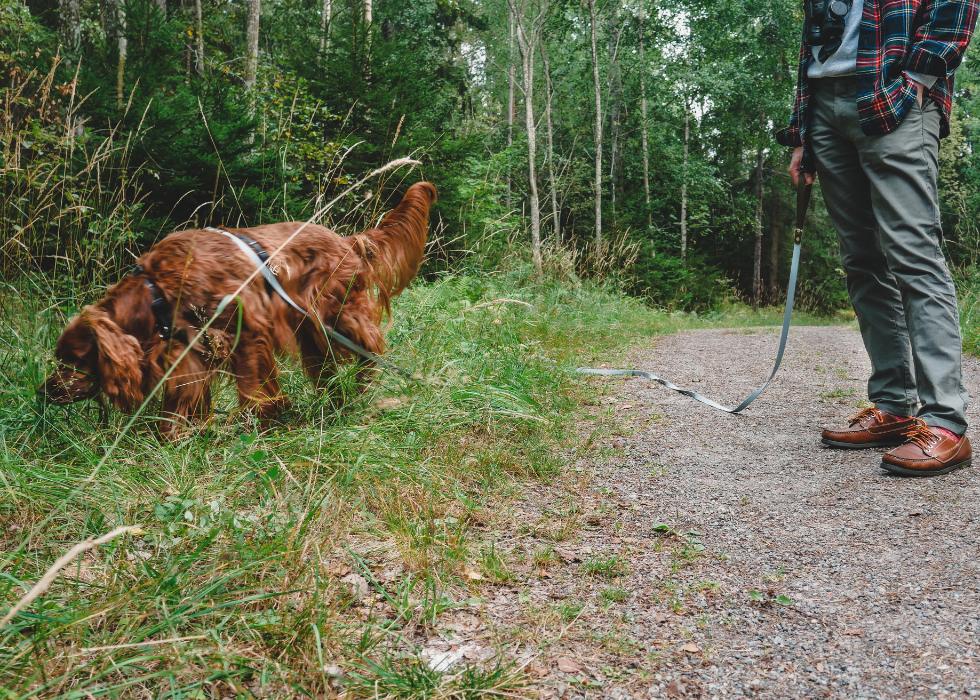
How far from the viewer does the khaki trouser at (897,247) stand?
252 centimetres

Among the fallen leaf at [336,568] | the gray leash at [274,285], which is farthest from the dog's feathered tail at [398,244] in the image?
the fallen leaf at [336,568]

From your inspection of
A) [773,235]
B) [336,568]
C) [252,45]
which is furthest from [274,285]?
[773,235]

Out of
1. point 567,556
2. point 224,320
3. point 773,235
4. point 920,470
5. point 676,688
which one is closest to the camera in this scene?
point 676,688

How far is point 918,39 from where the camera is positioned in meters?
2.51

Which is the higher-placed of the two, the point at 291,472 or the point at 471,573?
the point at 291,472

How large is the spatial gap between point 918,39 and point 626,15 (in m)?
20.7

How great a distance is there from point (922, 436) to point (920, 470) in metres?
0.16

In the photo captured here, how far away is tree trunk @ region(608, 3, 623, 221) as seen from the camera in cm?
2089

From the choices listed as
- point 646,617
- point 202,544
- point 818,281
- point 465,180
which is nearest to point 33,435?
point 202,544

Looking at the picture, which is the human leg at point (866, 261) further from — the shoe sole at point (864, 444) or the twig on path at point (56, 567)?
the twig on path at point (56, 567)

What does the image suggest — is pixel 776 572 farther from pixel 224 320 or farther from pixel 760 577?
pixel 224 320

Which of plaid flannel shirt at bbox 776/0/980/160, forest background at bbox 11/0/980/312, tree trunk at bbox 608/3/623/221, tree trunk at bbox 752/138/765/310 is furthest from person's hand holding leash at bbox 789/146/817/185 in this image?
tree trunk at bbox 752/138/765/310

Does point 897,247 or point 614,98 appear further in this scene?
point 614,98

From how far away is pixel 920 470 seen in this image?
239 centimetres
